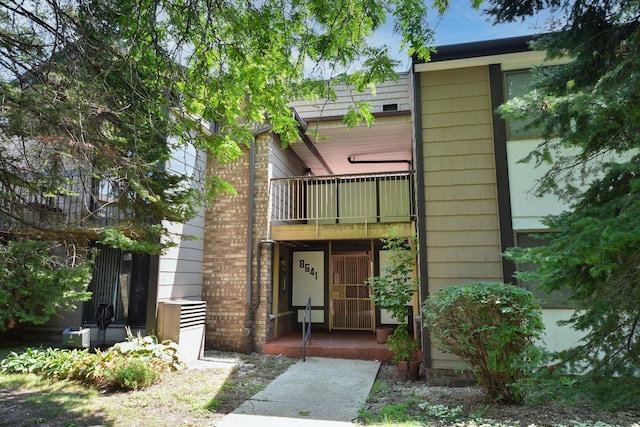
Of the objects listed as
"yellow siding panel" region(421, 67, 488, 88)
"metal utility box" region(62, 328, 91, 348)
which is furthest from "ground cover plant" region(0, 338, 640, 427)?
"yellow siding panel" region(421, 67, 488, 88)

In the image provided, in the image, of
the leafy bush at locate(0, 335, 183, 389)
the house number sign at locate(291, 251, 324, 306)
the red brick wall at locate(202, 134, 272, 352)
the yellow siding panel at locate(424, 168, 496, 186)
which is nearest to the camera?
the leafy bush at locate(0, 335, 183, 389)

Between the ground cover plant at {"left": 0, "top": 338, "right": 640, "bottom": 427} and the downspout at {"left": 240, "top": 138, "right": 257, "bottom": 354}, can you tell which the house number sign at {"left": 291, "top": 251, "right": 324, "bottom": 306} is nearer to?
the downspout at {"left": 240, "top": 138, "right": 257, "bottom": 354}

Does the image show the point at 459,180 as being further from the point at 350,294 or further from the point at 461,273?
the point at 350,294

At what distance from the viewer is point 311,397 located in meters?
5.50

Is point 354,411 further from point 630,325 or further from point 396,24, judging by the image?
point 396,24

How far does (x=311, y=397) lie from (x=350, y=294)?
18.2 feet

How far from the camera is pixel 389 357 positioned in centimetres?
805

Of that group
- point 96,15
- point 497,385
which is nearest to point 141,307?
point 96,15

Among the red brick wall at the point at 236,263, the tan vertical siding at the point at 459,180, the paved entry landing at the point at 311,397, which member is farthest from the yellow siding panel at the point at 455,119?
the paved entry landing at the point at 311,397

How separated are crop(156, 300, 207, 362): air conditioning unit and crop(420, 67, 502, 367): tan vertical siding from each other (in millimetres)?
4443

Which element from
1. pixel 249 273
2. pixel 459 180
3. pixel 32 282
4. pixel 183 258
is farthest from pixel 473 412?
pixel 183 258

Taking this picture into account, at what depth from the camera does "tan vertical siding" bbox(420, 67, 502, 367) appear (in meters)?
6.39

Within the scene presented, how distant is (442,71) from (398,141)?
13.0ft

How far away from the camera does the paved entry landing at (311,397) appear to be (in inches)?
182
